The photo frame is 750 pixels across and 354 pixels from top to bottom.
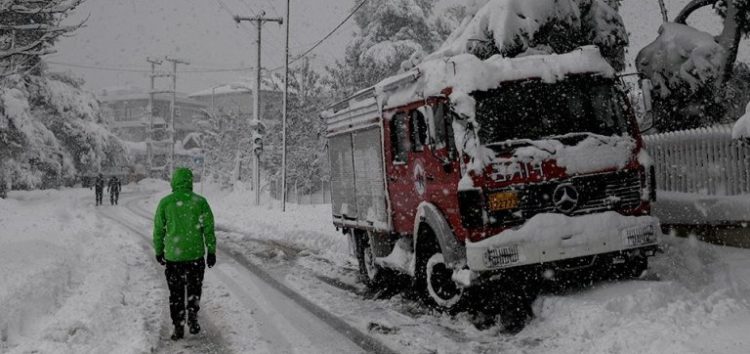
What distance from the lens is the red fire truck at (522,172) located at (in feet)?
22.2

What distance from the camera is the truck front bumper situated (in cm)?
670

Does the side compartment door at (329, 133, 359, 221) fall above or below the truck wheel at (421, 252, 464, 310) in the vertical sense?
above

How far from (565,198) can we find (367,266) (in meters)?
4.24

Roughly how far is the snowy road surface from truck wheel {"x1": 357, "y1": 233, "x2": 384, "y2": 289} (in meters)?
0.27

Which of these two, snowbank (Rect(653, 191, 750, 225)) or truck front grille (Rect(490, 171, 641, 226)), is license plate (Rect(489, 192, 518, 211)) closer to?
truck front grille (Rect(490, 171, 641, 226))

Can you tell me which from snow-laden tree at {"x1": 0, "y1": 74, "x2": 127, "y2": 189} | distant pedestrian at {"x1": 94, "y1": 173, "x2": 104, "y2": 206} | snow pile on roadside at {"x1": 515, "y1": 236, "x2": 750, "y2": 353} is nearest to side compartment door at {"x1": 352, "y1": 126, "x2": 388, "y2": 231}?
snow pile on roadside at {"x1": 515, "y1": 236, "x2": 750, "y2": 353}

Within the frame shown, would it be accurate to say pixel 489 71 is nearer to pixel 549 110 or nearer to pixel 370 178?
pixel 549 110

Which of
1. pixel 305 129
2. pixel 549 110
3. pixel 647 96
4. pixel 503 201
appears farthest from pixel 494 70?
pixel 305 129

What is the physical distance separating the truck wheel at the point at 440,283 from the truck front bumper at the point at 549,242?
34.3 inches

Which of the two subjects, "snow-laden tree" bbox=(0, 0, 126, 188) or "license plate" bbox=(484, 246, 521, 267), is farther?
"snow-laden tree" bbox=(0, 0, 126, 188)

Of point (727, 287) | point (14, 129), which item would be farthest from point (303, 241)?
point (14, 129)

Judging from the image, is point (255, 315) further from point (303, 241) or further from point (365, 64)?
point (365, 64)

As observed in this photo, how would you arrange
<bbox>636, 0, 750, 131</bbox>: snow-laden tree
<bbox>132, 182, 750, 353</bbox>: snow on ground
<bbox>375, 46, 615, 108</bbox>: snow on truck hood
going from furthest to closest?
<bbox>636, 0, 750, 131</bbox>: snow-laden tree → <bbox>375, 46, 615, 108</bbox>: snow on truck hood → <bbox>132, 182, 750, 353</bbox>: snow on ground

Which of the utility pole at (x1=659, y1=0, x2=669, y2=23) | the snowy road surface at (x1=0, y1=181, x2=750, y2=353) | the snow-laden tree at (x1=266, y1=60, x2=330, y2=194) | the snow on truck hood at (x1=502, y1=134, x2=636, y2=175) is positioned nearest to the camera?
the snowy road surface at (x1=0, y1=181, x2=750, y2=353)
